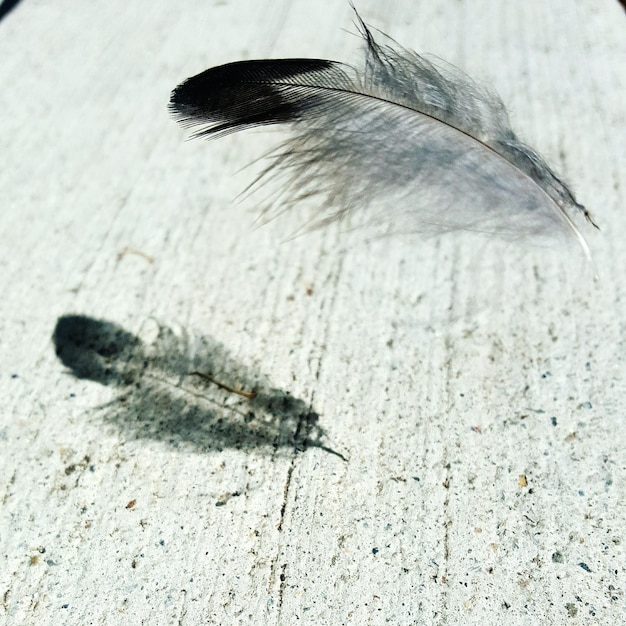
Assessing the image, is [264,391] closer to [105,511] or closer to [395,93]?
[105,511]

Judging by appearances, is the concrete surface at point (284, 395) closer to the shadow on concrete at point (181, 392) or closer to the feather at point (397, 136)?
the shadow on concrete at point (181, 392)

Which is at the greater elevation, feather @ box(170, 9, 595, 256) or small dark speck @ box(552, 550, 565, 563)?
feather @ box(170, 9, 595, 256)

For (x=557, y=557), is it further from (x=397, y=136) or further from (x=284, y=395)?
(x=397, y=136)

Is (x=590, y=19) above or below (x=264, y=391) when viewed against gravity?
below

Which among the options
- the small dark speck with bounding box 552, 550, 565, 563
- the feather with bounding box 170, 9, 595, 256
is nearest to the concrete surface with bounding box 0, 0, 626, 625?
the small dark speck with bounding box 552, 550, 565, 563

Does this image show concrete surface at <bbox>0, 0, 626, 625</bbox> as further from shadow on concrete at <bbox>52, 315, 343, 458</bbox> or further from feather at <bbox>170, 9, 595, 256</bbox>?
feather at <bbox>170, 9, 595, 256</bbox>

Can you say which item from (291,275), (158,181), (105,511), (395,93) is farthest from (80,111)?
(105,511)

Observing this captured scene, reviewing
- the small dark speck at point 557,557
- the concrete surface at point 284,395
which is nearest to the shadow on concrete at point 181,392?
the concrete surface at point 284,395
